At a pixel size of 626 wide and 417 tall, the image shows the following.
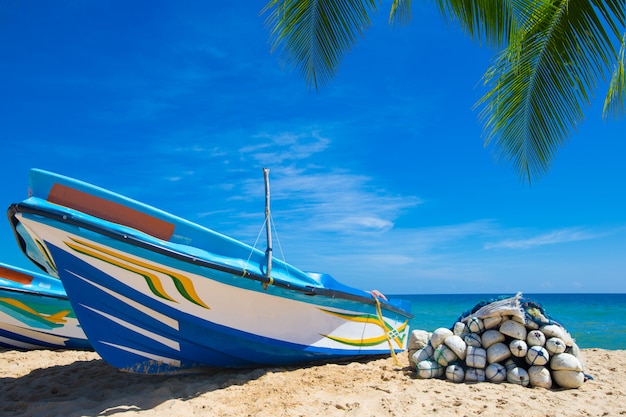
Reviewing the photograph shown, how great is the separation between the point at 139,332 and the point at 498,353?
12.1ft

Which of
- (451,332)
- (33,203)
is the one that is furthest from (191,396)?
(451,332)

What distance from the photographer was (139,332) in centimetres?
477

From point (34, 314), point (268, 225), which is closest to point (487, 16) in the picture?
point (268, 225)

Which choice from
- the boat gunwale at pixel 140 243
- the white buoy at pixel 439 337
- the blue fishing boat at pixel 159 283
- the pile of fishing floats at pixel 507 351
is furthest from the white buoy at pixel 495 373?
the boat gunwale at pixel 140 243

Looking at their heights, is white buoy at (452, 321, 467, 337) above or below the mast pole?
below

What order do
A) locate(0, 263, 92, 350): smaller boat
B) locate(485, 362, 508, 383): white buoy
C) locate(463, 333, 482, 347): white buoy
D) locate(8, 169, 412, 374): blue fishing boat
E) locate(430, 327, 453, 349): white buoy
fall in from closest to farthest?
locate(8, 169, 412, 374): blue fishing boat → locate(485, 362, 508, 383): white buoy → locate(463, 333, 482, 347): white buoy → locate(430, 327, 453, 349): white buoy → locate(0, 263, 92, 350): smaller boat

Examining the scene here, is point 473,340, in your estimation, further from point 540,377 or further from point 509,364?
point 540,377

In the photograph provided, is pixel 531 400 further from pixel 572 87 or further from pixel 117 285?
pixel 117 285

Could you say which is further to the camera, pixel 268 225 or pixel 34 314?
pixel 34 314

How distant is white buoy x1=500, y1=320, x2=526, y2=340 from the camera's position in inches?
201

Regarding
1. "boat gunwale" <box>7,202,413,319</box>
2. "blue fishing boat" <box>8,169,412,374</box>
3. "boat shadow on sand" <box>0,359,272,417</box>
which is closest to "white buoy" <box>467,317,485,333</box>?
"blue fishing boat" <box>8,169,412,374</box>

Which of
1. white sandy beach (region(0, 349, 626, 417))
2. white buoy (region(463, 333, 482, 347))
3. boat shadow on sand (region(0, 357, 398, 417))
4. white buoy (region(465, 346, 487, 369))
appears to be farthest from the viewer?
white buoy (region(463, 333, 482, 347))

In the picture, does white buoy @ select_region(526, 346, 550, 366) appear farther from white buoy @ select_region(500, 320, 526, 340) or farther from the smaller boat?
the smaller boat

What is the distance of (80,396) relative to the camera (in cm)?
477
